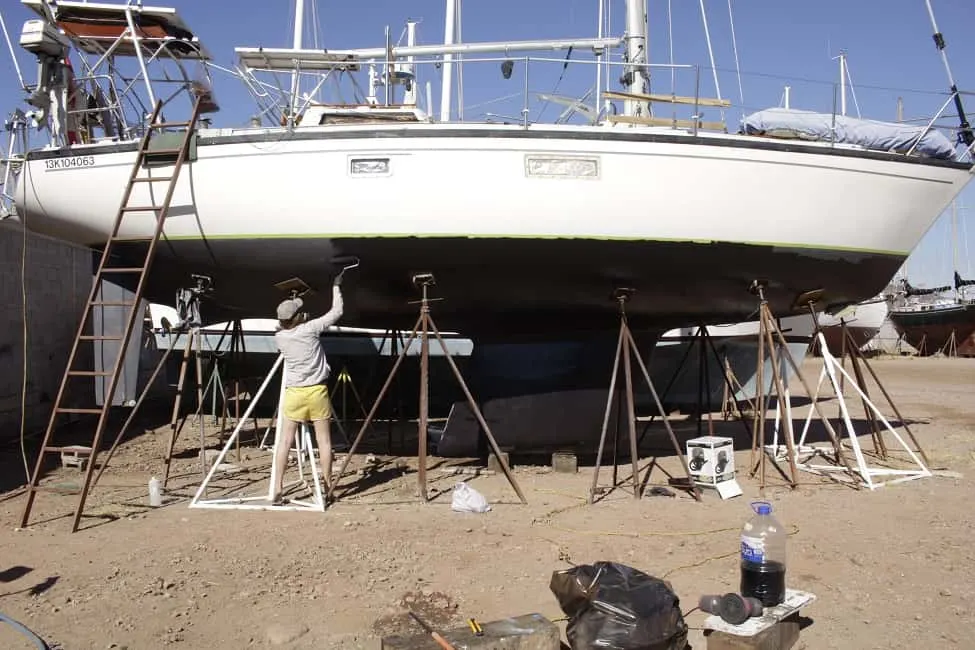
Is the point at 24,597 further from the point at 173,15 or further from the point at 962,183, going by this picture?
the point at 962,183

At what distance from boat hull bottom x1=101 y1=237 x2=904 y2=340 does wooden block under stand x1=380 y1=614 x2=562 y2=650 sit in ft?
10.7

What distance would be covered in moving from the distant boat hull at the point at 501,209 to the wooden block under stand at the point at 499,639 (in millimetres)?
3250

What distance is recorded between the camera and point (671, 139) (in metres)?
5.33

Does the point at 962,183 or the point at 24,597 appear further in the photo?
the point at 962,183

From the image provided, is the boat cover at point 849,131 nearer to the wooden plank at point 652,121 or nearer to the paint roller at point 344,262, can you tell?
the wooden plank at point 652,121

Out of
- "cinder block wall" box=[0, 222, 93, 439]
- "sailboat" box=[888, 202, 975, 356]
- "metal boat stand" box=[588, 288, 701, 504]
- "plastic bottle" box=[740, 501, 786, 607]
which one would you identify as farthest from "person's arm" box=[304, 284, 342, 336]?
"sailboat" box=[888, 202, 975, 356]

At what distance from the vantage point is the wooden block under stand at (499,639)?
95.9 inches

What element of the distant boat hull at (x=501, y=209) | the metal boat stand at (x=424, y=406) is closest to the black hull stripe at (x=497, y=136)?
the distant boat hull at (x=501, y=209)

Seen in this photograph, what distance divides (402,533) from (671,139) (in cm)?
333

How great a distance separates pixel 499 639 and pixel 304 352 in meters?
3.02

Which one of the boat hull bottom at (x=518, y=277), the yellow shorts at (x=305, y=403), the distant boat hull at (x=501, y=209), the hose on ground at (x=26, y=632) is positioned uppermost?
the distant boat hull at (x=501, y=209)

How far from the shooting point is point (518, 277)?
18.6 ft

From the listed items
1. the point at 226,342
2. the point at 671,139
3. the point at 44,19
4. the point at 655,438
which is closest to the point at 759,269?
the point at 671,139

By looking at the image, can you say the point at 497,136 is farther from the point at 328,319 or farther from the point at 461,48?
the point at 461,48
